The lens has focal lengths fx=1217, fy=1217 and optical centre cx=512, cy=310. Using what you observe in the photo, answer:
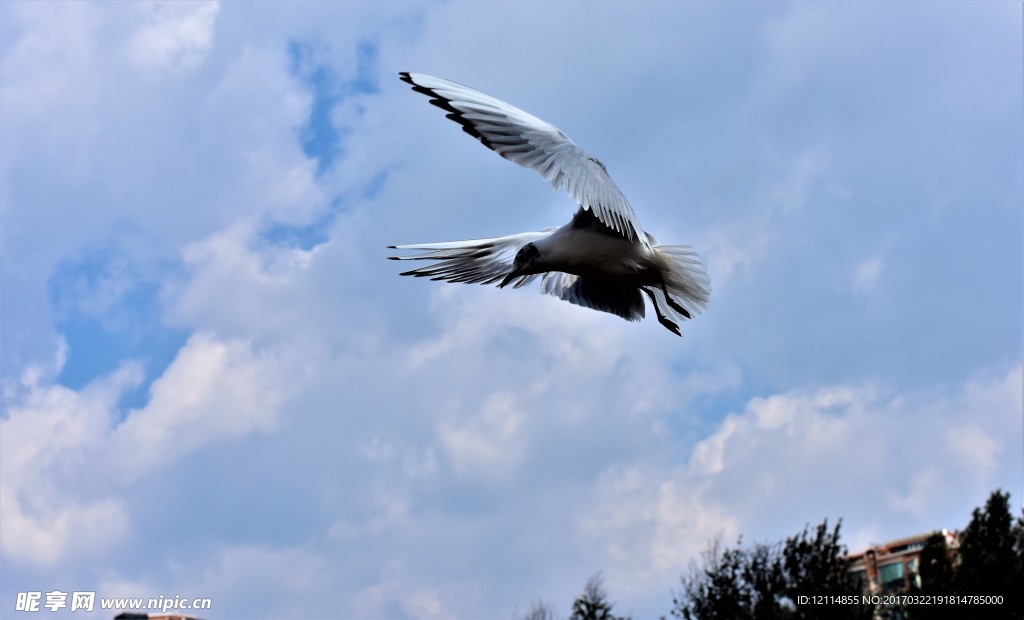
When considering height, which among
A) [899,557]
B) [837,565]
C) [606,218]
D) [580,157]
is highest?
[899,557]

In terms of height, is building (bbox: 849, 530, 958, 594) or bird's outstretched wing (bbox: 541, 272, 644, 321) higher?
building (bbox: 849, 530, 958, 594)

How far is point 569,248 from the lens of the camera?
7547 millimetres

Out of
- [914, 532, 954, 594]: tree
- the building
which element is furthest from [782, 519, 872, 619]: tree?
the building

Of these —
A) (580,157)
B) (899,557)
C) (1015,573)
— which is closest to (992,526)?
(1015,573)

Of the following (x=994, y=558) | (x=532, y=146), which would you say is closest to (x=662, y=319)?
(x=532, y=146)

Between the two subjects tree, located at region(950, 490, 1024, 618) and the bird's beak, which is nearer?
the bird's beak

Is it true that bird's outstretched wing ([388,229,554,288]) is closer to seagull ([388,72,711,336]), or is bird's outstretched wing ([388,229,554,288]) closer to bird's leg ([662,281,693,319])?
seagull ([388,72,711,336])

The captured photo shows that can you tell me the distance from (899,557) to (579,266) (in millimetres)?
50811

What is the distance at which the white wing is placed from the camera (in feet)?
20.5

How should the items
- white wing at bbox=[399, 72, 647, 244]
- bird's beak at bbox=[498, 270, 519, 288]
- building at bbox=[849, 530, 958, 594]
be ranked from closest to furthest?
white wing at bbox=[399, 72, 647, 244], bird's beak at bbox=[498, 270, 519, 288], building at bbox=[849, 530, 958, 594]

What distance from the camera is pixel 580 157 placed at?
6.59 meters

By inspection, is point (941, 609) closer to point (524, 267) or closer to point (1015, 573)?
point (1015, 573)

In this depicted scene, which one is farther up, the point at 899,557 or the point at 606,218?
the point at 899,557

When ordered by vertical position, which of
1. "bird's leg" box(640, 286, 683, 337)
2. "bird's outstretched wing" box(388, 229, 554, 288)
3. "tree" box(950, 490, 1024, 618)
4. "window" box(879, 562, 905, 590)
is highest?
"window" box(879, 562, 905, 590)
